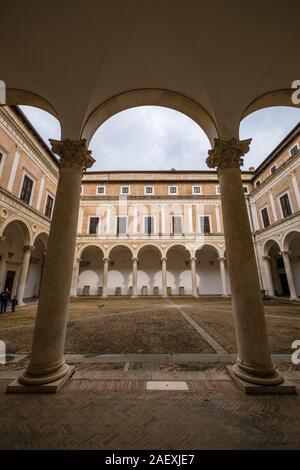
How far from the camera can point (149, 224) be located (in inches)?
900

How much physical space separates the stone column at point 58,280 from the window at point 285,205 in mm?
19315

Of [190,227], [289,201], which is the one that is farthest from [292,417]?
[190,227]

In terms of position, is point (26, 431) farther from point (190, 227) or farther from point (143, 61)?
point (190, 227)

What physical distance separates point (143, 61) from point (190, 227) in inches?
755

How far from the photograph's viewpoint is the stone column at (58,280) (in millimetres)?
3240

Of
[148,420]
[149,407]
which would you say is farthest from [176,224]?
[148,420]

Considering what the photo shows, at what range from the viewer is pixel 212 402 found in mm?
2836

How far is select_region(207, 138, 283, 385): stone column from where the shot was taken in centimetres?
323

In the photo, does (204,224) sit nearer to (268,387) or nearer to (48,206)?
(48,206)

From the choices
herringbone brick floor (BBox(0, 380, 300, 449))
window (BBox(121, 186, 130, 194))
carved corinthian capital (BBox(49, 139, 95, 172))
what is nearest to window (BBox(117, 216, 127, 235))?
window (BBox(121, 186, 130, 194))

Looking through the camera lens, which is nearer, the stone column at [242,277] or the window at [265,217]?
the stone column at [242,277]

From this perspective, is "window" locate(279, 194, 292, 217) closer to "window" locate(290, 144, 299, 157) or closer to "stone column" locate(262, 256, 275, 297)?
"window" locate(290, 144, 299, 157)

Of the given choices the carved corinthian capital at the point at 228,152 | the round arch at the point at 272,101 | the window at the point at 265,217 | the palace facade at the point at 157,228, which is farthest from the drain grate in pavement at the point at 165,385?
the window at the point at 265,217

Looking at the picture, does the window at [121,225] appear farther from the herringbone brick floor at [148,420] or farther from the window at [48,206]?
the herringbone brick floor at [148,420]
